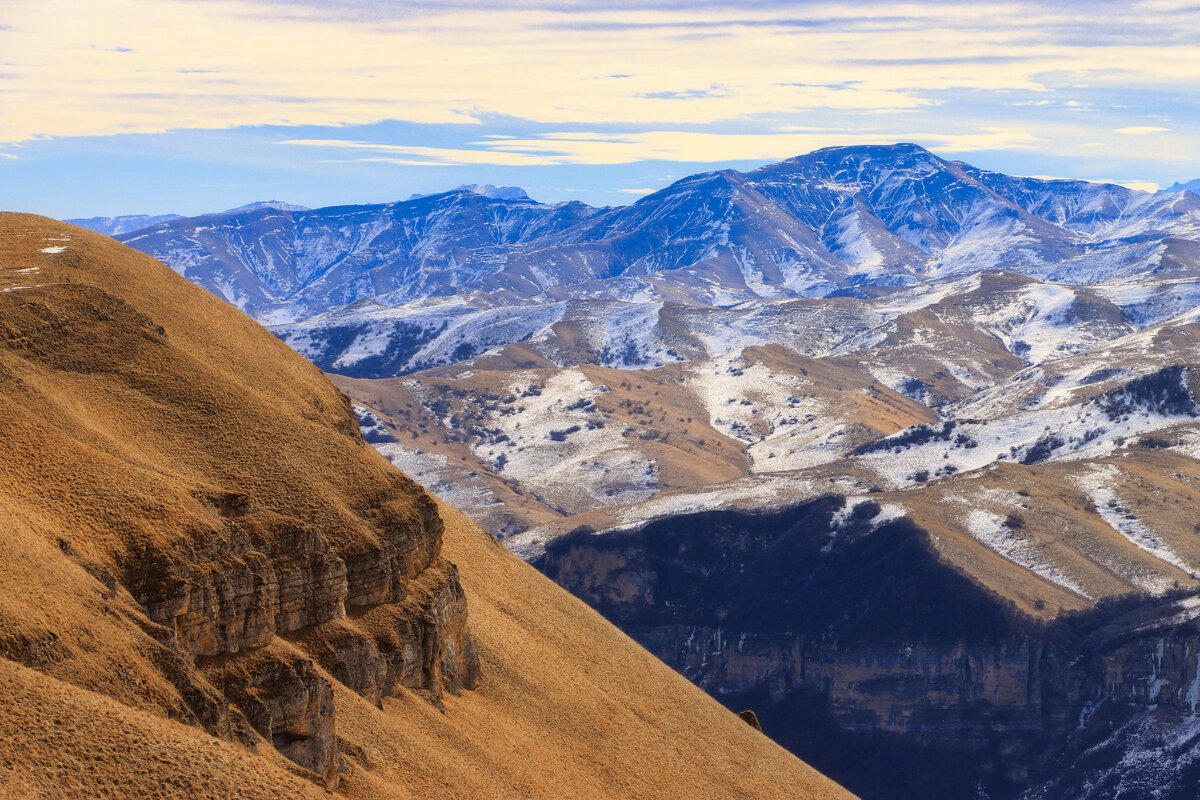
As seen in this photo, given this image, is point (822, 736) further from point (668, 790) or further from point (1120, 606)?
point (668, 790)

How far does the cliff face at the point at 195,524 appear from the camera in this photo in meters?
41.3

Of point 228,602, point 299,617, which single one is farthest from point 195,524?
point 299,617

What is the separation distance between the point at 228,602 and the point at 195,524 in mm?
Answer: 3163

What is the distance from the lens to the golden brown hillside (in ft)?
124

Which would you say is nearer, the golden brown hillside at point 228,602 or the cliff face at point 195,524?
the golden brown hillside at point 228,602

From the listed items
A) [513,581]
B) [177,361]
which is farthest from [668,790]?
[177,361]

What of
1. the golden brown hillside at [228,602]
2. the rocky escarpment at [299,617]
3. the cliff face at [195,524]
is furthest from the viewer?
the rocky escarpment at [299,617]

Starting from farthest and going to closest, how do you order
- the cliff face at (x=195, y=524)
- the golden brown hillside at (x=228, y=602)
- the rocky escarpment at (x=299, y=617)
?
the rocky escarpment at (x=299, y=617)
the cliff face at (x=195, y=524)
the golden brown hillside at (x=228, y=602)

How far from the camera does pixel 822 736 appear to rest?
196000 mm

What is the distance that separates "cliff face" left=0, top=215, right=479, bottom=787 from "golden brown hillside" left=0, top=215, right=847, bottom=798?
11cm

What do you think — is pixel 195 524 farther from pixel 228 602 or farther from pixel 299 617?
pixel 299 617

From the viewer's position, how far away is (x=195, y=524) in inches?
1884

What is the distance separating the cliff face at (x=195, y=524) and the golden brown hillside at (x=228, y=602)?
0.11m

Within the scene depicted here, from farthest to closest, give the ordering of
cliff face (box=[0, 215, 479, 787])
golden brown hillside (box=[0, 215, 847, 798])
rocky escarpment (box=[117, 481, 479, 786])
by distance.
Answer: rocky escarpment (box=[117, 481, 479, 786]), cliff face (box=[0, 215, 479, 787]), golden brown hillside (box=[0, 215, 847, 798])
